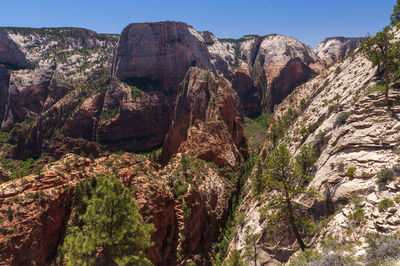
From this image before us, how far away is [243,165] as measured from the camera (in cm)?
5800

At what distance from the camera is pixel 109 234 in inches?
623

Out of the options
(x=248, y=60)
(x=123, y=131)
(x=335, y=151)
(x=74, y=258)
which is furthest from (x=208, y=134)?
(x=248, y=60)

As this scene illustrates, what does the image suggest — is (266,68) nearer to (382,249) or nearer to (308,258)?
(308,258)

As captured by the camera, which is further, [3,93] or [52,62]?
[52,62]

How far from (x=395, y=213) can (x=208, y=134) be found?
39821mm

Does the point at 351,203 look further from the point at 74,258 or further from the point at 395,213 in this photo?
the point at 74,258

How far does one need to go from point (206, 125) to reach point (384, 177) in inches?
1559

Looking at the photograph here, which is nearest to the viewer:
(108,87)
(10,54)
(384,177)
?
(384,177)

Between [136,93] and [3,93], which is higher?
[136,93]

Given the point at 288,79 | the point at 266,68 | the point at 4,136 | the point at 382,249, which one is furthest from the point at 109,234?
the point at 266,68

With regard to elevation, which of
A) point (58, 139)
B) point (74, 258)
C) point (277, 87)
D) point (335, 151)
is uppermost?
point (277, 87)

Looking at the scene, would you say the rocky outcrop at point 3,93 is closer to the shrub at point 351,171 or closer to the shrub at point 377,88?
the shrub at point 351,171

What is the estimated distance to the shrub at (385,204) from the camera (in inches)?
597

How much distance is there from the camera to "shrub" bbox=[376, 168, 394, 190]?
1693cm
